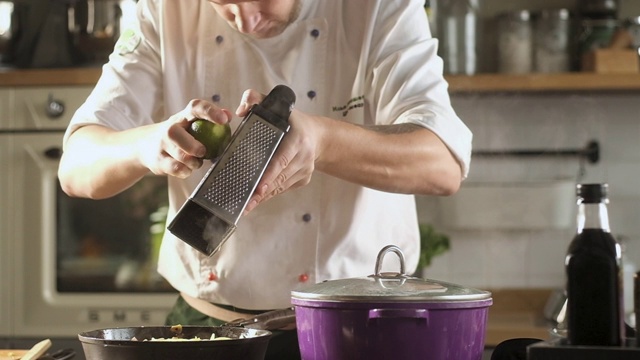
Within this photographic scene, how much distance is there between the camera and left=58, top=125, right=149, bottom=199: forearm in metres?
1.42

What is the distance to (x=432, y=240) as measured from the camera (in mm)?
2852

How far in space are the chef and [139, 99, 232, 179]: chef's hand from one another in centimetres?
14

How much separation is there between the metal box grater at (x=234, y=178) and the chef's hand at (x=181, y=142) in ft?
0.35

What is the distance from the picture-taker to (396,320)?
1.02m

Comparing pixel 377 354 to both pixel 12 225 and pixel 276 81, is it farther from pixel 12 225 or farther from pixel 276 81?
pixel 12 225

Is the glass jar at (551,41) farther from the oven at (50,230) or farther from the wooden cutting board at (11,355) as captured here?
the wooden cutting board at (11,355)

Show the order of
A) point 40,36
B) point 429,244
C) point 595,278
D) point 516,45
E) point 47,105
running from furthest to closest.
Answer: point 40,36
point 516,45
point 47,105
point 429,244
point 595,278

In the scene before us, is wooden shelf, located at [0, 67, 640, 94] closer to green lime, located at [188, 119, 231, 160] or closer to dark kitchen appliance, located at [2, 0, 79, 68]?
dark kitchen appliance, located at [2, 0, 79, 68]

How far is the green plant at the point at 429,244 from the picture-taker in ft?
9.11

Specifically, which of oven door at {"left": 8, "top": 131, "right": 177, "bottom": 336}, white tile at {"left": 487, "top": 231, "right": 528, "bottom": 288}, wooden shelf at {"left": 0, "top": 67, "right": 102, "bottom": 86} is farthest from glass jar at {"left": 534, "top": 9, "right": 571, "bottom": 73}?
wooden shelf at {"left": 0, "top": 67, "right": 102, "bottom": 86}

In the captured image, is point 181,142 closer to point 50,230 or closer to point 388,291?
point 388,291

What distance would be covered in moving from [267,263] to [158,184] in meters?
1.44

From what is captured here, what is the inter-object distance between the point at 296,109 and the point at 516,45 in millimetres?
1673

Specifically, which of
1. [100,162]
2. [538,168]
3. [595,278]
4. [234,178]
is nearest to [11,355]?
[100,162]
